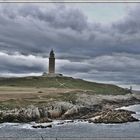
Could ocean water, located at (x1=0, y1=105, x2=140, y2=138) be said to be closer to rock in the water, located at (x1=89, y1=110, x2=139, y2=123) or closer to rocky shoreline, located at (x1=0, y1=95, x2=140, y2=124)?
rock in the water, located at (x1=89, y1=110, x2=139, y2=123)

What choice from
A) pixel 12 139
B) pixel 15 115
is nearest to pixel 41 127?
pixel 15 115

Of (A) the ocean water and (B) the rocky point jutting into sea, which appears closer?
(A) the ocean water

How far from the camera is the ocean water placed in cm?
9719

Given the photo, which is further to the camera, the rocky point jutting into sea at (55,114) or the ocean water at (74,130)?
the rocky point jutting into sea at (55,114)

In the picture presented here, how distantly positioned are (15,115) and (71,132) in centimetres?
2478

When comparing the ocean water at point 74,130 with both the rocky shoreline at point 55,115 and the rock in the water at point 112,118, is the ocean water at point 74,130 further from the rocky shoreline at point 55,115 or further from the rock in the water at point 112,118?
the rocky shoreline at point 55,115

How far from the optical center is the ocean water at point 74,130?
319 ft

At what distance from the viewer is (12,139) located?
86.8 m

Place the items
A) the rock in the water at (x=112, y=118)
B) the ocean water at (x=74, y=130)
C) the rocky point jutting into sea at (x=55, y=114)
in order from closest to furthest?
the ocean water at (x=74, y=130) → the rocky point jutting into sea at (x=55, y=114) → the rock in the water at (x=112, y=118)

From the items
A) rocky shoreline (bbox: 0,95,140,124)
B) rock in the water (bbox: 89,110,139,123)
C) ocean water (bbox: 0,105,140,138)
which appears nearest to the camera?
ocean water (bbox: 0,105,140,138)

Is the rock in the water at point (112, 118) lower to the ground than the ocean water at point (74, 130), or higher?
higher

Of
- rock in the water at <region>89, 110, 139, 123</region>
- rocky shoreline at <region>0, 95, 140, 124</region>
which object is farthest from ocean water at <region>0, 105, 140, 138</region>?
rocky shoreline at <region>0, 95, 140, 124</region>

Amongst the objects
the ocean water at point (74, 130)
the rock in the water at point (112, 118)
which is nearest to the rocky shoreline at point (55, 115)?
the rock in the water at point (112, 118)

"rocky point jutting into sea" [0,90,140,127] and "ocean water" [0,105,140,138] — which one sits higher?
"rocky point jutting into sea" [0,90,140,127]
